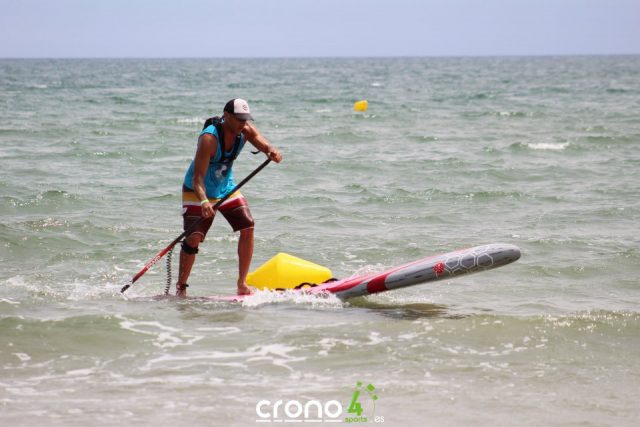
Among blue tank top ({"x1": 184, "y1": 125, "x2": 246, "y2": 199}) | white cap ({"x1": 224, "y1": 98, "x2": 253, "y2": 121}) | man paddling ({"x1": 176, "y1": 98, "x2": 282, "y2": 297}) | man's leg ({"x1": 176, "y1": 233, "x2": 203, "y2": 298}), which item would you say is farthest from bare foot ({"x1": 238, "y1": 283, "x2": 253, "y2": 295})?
white cap ({"x1": 224, "y1": 98, "x2": 253, "y2": 121})

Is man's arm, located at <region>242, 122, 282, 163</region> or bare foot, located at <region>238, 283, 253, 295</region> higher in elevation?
man's arm, located at <region>242, 122, 282, 163</region>

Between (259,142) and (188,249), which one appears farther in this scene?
(188,249)

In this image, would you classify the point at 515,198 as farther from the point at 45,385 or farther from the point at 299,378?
the point at 45,385

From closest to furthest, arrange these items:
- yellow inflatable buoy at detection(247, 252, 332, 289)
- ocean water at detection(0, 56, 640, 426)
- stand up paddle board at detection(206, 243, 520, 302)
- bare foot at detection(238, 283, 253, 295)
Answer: ocean water at detection(0, 56, 640, 426), stand up paddle board at detection(206, 243, 520, 302), bare foot at detection(238, 283, 253, 295), yellow inflatable buoy at detection(247, 252, 332, 289)

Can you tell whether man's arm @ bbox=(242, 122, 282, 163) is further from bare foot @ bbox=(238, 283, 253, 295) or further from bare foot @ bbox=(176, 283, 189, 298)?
bare foot @ bbox=(176, 283, 189, 298)

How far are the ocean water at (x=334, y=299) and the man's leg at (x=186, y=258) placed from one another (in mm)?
165

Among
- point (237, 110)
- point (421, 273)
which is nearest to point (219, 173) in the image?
point (237, 110)

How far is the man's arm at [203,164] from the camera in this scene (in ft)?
22.6

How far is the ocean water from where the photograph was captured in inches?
202

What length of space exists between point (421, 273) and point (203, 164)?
1976 millimetres

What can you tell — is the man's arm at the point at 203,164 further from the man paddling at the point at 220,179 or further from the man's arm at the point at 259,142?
the man's arm at the point at 259,142

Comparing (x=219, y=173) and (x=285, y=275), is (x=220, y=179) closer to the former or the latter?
(x=219, y=173)

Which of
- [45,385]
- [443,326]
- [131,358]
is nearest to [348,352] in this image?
[443,326]

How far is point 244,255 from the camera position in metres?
7.42
